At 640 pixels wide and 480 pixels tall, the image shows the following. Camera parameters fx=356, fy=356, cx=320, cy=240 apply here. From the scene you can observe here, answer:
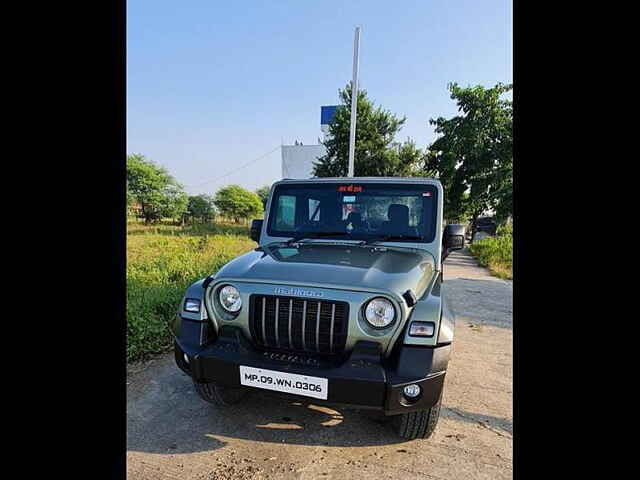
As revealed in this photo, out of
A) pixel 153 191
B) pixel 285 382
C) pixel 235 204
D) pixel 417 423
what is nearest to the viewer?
pixel 285 382

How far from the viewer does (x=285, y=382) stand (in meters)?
2.14

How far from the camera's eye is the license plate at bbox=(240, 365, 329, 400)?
A: 2.07 m

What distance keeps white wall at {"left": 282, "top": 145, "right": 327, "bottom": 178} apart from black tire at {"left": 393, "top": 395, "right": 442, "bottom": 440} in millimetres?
28599

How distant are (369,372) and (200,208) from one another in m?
34.1

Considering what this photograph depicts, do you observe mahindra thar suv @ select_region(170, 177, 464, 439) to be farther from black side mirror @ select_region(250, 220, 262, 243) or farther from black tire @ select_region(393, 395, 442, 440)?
black side mirror @ select_region(250, 220, 262, 243)

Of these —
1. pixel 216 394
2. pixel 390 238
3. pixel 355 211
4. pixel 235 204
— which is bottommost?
pixel 216 394

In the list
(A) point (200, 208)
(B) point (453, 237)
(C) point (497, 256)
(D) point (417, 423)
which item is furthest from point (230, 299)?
(A) point (200, 208)

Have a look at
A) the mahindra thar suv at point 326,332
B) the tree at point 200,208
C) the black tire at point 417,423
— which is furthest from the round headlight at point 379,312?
the tree at point 200,208

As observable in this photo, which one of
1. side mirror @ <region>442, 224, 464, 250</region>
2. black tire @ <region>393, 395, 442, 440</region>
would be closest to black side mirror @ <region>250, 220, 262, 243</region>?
side mirror @ <region>442, 224, 464, 250</region>

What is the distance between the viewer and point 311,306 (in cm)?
221

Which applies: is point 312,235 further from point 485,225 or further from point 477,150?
A: point 485,225
